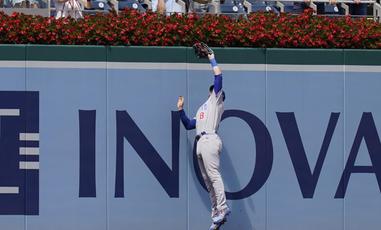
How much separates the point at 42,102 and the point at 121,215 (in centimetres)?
165

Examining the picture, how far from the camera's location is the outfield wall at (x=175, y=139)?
10.5m

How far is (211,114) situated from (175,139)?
762 mm

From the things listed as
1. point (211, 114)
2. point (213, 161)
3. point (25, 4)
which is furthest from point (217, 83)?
point (25, 4)

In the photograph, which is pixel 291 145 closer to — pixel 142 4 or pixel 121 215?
pixel 121 215

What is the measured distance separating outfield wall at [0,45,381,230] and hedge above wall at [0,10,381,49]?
5.6 inches

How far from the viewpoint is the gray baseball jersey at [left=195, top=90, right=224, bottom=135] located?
10164mm

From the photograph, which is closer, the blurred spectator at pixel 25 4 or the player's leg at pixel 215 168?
the player's leg at pixel 215 168

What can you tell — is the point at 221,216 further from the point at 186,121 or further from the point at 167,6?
the point at 167,6

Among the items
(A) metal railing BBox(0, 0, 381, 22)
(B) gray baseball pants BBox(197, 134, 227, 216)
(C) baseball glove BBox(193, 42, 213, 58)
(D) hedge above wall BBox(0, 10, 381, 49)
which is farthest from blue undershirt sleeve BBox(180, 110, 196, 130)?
(A) metal railing BBox(0, 0, 381, 22)

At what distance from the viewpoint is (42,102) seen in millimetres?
10500

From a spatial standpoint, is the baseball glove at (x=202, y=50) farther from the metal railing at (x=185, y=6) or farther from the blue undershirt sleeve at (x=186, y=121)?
the metal railing at (x=185, y=6)

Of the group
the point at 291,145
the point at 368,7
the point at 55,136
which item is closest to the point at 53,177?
the point at 55,136

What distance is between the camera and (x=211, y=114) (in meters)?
10.2

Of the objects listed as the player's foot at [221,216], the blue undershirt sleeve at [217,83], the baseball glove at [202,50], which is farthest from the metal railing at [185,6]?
the player's foot at [221,216]
